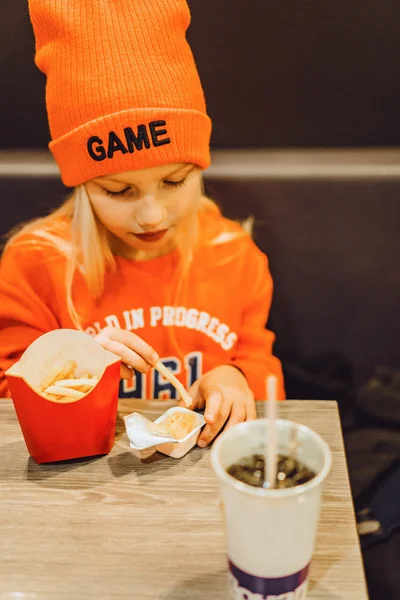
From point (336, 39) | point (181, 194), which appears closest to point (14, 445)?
point (181, 194)

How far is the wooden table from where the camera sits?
625mm

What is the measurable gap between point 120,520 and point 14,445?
23 cm

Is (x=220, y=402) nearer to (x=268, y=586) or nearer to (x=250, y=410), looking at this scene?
(x=250, y=410)

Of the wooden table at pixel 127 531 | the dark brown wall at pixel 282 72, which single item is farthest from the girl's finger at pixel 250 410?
the dark brown wall at pixel 282 72

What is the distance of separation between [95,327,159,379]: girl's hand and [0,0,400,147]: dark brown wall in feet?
1.80

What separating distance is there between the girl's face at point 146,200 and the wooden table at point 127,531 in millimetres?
388

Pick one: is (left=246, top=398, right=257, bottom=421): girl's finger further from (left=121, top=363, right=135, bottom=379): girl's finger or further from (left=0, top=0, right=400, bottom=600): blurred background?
(left=0, top=0, right=400, bottom=600): blurred background

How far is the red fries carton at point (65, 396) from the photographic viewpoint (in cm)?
78

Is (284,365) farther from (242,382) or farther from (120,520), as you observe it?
(120,520)

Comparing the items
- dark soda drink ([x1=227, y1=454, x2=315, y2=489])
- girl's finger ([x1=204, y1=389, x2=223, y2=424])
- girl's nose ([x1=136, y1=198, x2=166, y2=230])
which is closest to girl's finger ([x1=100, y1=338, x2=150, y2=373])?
girl's finger ([x1=204, y1=389, x2=223, y2=424])

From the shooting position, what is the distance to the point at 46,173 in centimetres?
130

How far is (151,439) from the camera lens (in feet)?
2.63

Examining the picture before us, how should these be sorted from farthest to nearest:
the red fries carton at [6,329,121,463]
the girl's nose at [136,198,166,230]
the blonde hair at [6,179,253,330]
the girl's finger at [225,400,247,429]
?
the blonde hair at [6,179,253,330], the girl's nose at [136,198,166,230], the girl's finger at [225,400,247,429], the red fries carton at [6,329,121,463]

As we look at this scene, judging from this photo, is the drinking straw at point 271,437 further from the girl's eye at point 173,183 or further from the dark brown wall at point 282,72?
the dark brown wall at point 282,72
